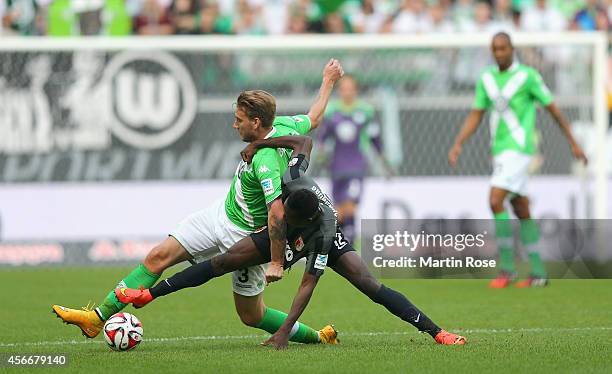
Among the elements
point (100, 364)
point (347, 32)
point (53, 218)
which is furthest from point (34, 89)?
point (100, 364)

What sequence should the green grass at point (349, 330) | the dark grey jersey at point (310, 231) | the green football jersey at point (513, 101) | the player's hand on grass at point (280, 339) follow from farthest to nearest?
the green football jersey at point (513, 101)
the player's hand on grass at point (280, 339)
the dark grey jersey at point (310, 231)
the green grass at point (349, 330)

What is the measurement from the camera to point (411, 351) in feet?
28.5

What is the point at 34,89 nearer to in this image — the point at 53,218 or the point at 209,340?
the point at 53,218

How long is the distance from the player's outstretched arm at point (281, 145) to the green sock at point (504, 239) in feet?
18.7

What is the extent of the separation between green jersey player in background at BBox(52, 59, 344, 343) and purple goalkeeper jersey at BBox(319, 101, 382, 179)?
866 centimetres

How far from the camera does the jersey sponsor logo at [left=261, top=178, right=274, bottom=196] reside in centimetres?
852

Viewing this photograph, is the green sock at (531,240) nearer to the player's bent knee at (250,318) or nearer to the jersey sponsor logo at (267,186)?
the player's bent knee at (250,318)

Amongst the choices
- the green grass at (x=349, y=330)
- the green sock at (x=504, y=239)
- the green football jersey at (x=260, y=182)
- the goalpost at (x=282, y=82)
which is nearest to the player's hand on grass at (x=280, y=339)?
the green grass at (x=349, y=330)

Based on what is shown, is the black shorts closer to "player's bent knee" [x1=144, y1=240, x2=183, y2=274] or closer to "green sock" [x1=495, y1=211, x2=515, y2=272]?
"player's bent knee" [x1=144, y1=240, x2=183, y2=274]

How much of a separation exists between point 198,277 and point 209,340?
1.03 meters

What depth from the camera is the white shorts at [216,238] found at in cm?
905

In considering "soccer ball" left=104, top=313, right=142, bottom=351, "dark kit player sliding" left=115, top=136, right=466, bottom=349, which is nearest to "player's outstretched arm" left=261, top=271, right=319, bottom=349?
"dark kit player sliding" left=115, top=136, right=466, bottom=349

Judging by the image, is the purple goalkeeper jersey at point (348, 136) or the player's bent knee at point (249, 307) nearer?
the player's bent knee at point (249, 307)

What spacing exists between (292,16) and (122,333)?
40.7ft
